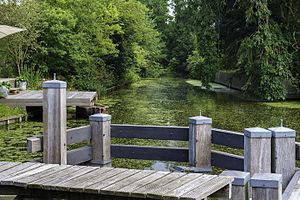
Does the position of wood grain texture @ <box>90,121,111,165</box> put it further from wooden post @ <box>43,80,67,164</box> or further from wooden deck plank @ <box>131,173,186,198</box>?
wooden deck plank @ <box>131,173,186,198</box>

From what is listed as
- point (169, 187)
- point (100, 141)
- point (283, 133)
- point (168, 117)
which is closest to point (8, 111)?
point (168, 117)

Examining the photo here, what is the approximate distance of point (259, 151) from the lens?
4.37m

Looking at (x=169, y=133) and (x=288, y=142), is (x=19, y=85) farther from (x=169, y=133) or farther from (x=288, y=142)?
(x=288, y=142)

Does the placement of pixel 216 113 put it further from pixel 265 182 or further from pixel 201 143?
pixel 265 182

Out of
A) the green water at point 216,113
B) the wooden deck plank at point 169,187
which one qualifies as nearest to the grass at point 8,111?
the green water at point 216,113

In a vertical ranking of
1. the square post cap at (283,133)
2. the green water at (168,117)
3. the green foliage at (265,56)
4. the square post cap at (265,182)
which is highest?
the green foliage at (265,56)

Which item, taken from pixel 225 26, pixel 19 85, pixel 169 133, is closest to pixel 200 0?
pixel 225 26

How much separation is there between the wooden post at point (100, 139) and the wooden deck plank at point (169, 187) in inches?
79.5

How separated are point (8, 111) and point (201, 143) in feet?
31.0

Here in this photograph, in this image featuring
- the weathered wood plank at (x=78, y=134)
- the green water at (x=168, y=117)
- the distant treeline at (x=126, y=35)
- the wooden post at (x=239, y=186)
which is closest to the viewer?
the wooden post at (x=239, y=186)

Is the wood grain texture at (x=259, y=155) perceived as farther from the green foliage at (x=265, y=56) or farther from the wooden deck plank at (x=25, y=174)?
the green foliage at (x=265, y=56)

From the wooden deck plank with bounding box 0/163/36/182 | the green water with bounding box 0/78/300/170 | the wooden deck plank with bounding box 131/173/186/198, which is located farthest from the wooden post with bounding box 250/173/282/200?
the green water with bounding box 0/78/300/170

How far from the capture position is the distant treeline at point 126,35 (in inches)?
757

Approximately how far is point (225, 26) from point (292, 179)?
65.3ft
